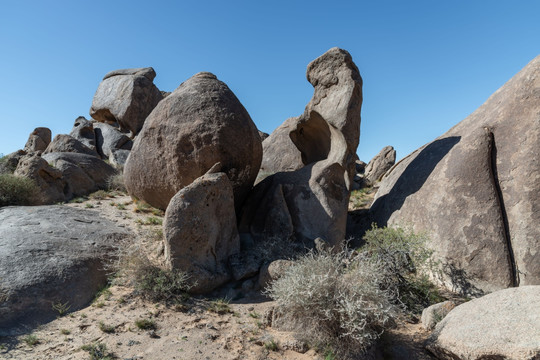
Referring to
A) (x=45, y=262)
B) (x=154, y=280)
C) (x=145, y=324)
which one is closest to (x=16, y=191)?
(x=45, y=262)

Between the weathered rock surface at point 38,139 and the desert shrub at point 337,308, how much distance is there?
1782 centimetres

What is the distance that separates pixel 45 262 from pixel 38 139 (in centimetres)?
1522

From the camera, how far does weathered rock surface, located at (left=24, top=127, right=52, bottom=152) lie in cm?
1834

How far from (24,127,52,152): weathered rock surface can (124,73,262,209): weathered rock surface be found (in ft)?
42.9

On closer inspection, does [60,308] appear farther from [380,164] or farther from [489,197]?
[380,164]

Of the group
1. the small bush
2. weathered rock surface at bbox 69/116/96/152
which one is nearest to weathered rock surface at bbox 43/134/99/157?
weathered rock surface at bbox 69/116/96/152

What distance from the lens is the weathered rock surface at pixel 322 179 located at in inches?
283

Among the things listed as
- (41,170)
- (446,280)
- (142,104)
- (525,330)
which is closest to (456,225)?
(446,280)

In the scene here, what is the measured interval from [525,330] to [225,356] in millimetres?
3077

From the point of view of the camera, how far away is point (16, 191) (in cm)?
867

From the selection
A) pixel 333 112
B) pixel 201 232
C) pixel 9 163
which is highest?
pixel 9 163

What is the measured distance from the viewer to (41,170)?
10125 millimetres

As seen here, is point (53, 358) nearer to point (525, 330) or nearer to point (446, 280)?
point (525, 330)

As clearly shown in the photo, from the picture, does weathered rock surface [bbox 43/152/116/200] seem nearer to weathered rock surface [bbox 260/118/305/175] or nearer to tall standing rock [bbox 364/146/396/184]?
weathered rock surface [bbox 260/118/305/175]
